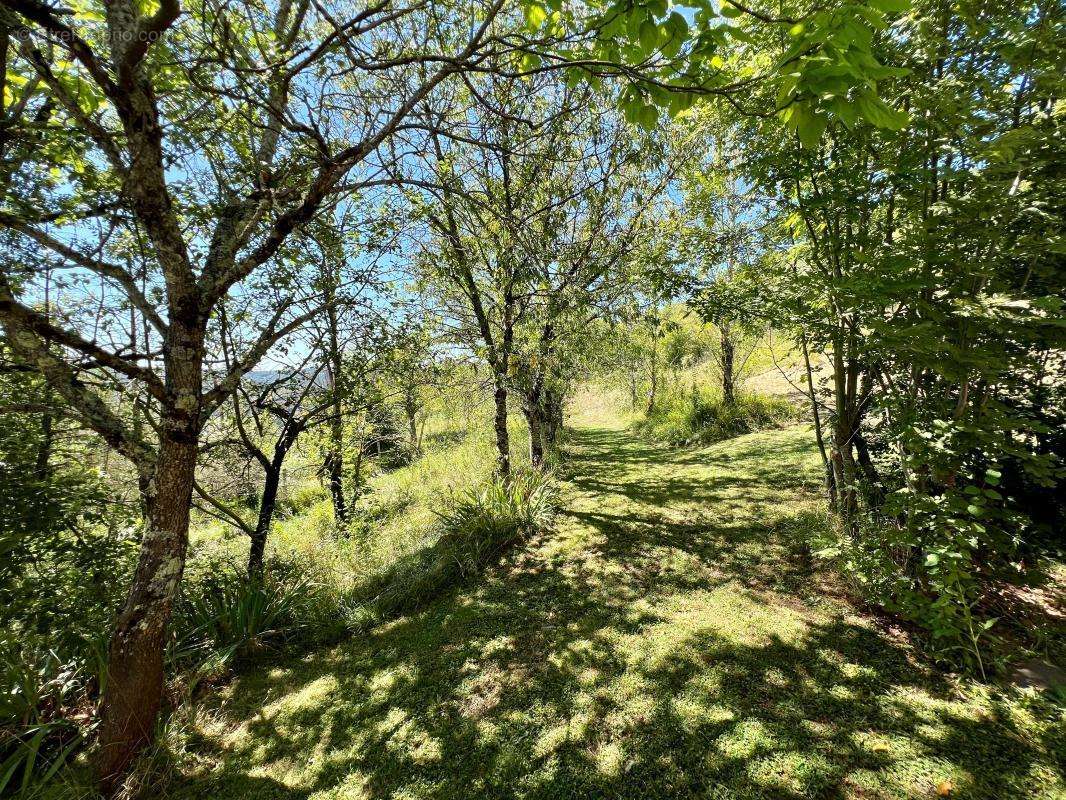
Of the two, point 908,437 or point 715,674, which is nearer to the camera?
point 908,437

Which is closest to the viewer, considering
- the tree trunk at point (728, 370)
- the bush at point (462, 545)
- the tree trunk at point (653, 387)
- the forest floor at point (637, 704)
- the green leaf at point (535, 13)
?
the green leaf at point (535, 13)

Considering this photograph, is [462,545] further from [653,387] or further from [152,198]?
[653,387]

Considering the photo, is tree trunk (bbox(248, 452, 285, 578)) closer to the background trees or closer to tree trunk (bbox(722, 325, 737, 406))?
the background trees

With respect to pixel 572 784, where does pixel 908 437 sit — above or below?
above

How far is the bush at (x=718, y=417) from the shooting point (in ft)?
33.2

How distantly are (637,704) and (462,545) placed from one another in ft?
10.5

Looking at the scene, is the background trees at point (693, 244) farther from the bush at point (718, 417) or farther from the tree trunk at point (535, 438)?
the bush at point (718, 417)

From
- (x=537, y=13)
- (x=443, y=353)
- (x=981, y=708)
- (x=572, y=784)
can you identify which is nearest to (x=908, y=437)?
(x=981, y=708)

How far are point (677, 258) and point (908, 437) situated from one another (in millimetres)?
3113

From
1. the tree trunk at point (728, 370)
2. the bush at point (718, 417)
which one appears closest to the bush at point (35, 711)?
the bush at point (718, 417)

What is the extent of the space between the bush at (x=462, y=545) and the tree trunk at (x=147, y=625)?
6.01ft

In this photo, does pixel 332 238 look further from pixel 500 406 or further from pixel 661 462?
pixel 661 462

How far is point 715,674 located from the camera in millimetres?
2779

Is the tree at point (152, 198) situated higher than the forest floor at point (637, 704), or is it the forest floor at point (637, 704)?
the tree at point (152, 198)
